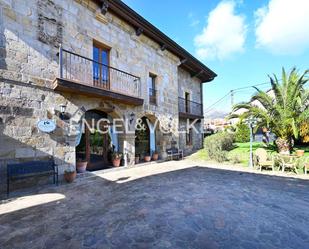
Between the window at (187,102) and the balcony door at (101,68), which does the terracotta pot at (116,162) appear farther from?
the window at (187,102)

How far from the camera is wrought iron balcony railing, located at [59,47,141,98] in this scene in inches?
261

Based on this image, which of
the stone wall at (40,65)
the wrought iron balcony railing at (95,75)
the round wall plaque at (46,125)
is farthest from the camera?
the wrought iron balcony railing at (95,75)

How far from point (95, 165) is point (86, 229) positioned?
5.31m

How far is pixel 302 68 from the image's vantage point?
30.3 feet

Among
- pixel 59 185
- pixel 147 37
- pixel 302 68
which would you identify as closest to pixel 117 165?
pixel 59 185

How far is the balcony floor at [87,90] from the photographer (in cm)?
599

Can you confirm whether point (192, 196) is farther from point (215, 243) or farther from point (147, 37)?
point (147, 37)

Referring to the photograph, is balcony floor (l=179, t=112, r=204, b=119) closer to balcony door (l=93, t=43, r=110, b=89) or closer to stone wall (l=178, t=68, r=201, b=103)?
stone wall (l=178, t=68, r=201, b=103)

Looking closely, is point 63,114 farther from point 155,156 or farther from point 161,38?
point 161,38

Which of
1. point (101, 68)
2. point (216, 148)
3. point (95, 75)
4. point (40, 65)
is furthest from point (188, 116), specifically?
point (40, 65)

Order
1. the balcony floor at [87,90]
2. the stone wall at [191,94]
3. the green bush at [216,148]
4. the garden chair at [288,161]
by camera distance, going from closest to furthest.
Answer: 1. the balcony floor at [87,90]
2. the garden chair at [288,161]
3. the green bush at [216,148]
4. the stone wall at [191,94]

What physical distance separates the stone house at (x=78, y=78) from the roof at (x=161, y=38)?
0.16 ft

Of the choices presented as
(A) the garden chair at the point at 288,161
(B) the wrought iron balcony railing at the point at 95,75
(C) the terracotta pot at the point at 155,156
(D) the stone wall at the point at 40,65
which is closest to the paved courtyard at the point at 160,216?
(D) the stone wall at the point at 40,65

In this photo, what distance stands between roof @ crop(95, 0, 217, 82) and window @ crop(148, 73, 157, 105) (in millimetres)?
1910
